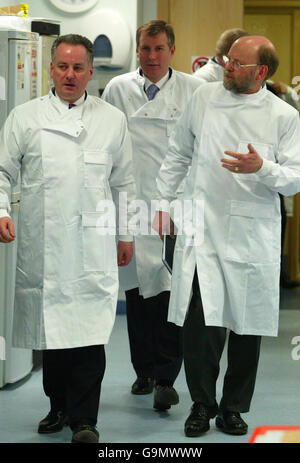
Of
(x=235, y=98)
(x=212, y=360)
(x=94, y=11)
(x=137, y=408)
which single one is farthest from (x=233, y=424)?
(x=94, y=11)

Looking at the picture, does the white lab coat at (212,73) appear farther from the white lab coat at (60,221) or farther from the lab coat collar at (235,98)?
the white lab coat at (60,221)

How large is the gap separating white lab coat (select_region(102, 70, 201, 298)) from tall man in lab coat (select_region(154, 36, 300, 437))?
1.73 feet

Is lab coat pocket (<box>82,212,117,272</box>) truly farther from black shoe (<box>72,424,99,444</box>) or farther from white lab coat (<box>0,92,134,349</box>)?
black shoe (<box>72,424,99,444</box>)

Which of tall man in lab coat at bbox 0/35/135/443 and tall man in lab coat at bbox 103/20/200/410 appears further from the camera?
tall man in lab coat at bbox 103/20/200/410

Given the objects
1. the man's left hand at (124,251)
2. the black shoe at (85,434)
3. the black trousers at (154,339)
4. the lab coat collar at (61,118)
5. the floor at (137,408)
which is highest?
the lab coat collar at (61,118)

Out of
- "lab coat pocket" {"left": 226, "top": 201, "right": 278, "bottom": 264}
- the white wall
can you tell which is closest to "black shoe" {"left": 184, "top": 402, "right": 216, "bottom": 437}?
"lab coat pocket" {"left": 226, "top": 201, "right": 278, "bottom": 264}

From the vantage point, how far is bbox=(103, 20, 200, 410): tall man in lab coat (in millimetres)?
3881

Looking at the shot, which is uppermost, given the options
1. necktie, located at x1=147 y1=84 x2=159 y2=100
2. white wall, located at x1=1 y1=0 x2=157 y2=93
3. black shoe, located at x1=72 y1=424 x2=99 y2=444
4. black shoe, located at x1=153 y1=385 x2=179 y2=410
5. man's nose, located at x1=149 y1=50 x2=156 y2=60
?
white wall, located at x1=1 y1=0 x2=157 y2=93

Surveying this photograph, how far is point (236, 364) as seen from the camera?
134 inches

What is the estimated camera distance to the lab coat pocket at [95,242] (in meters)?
3.18

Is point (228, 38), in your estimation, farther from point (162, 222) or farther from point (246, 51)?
point (162, 222)

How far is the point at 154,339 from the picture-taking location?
389 cm

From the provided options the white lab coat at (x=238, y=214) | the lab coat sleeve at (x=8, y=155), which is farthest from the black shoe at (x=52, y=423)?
the lab coat sleeve at (x=8, y=155)

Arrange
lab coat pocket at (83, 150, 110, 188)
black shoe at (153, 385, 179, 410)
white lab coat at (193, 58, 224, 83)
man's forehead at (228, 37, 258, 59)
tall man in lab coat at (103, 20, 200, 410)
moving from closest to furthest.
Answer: lab coat pocket at (83, 150, 110, 188), man's forehead at (228, 37, 258, 59), black shoe at (153, 385, 179, 410), tall man in lab coat at (103, 20, 200, 410), white lab coat at (193, 58, 224, 83)
